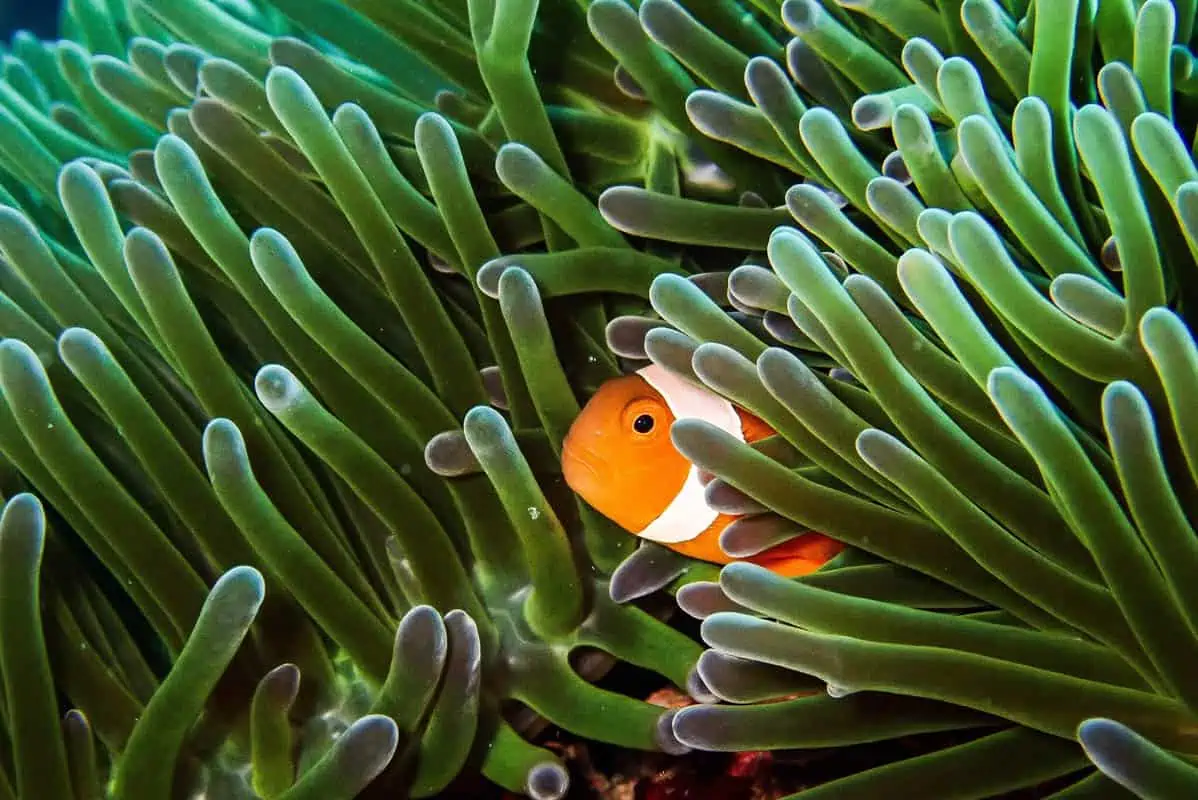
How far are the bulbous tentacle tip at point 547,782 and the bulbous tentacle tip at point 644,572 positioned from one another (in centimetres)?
17

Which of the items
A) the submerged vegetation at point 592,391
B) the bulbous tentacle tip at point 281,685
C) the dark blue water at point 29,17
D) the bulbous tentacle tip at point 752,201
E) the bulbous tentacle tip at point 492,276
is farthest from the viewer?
the dark blue water at point 29,17

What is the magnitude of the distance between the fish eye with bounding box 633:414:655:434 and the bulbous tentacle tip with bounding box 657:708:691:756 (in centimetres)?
28

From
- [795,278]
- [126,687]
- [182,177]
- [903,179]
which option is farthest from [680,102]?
[126,687]

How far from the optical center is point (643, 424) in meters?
1.05

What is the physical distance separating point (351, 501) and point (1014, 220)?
2.38ft

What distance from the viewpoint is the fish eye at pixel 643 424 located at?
3.42ft

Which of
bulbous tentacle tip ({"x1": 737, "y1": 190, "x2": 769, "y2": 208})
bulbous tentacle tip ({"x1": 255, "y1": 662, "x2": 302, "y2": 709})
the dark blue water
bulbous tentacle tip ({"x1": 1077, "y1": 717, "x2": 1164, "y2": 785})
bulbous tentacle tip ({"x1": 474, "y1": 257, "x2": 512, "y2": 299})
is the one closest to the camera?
bulbous tentacle tip ({"x1": 1077, "y1": 717, "x2": 1164, "y2": 785})

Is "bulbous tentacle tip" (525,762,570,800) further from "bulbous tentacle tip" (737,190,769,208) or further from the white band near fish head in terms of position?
"bulbous tentacle tip" (737,190,769,208)

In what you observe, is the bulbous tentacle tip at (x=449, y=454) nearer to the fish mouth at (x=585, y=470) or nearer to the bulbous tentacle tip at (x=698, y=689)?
the fish mouth at (x=585, y=470)

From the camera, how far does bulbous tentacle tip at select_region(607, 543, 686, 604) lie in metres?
1.02

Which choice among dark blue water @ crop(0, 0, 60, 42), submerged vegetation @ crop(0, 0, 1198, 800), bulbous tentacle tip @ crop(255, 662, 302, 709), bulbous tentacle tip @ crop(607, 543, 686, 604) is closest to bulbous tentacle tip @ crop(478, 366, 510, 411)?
submerged vegetation @ crop(0, 0, 1198, 800)

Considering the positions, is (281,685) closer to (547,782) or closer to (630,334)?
(547,782)

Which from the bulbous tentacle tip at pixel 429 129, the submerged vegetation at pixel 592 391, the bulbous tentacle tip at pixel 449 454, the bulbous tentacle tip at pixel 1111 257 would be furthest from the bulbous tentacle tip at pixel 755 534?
the bulbous tentacle tip at pixel 429 129

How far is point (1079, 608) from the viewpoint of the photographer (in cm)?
83
